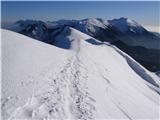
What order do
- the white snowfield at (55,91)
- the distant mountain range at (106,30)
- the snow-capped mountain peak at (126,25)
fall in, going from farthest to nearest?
1. the snow-capped mountain peak at (126,25)
2. the distant mountain range at (106,30)
3. the white snowfield at (55,91)

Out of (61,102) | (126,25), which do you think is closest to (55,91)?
(61,102)

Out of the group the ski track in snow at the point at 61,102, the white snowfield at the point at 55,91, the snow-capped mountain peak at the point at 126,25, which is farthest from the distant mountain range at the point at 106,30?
the ski track in snow at the point at 61,102

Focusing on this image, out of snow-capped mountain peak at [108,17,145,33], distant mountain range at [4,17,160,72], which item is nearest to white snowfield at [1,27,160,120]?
distant mountain range at [4,17,160,72]

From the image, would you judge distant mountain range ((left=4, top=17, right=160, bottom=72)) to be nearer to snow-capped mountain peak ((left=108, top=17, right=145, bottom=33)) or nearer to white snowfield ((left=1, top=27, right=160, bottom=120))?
snow-capped mountain peak ((left=108, top=17, right=145, bottom=33))

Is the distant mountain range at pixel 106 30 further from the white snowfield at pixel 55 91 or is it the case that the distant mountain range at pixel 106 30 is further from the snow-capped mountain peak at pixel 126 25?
the white snowfield at pixel 55 91

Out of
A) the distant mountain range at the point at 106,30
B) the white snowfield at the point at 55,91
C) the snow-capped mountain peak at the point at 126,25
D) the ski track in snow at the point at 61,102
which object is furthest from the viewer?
the snow-capped mountain peak at the point at 126,25

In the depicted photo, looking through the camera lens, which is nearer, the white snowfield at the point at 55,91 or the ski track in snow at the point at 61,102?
the ski track in snow at the point at 61,102

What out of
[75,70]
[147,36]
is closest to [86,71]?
[75,70]

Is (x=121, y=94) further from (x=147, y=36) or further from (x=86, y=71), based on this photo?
(x=147, y=36)

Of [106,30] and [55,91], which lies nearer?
[55,91]

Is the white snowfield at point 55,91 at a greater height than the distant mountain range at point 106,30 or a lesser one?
greater

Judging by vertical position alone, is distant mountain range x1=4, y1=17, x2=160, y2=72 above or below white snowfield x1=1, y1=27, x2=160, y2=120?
below

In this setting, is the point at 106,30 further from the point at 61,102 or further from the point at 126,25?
the point at 61,102
